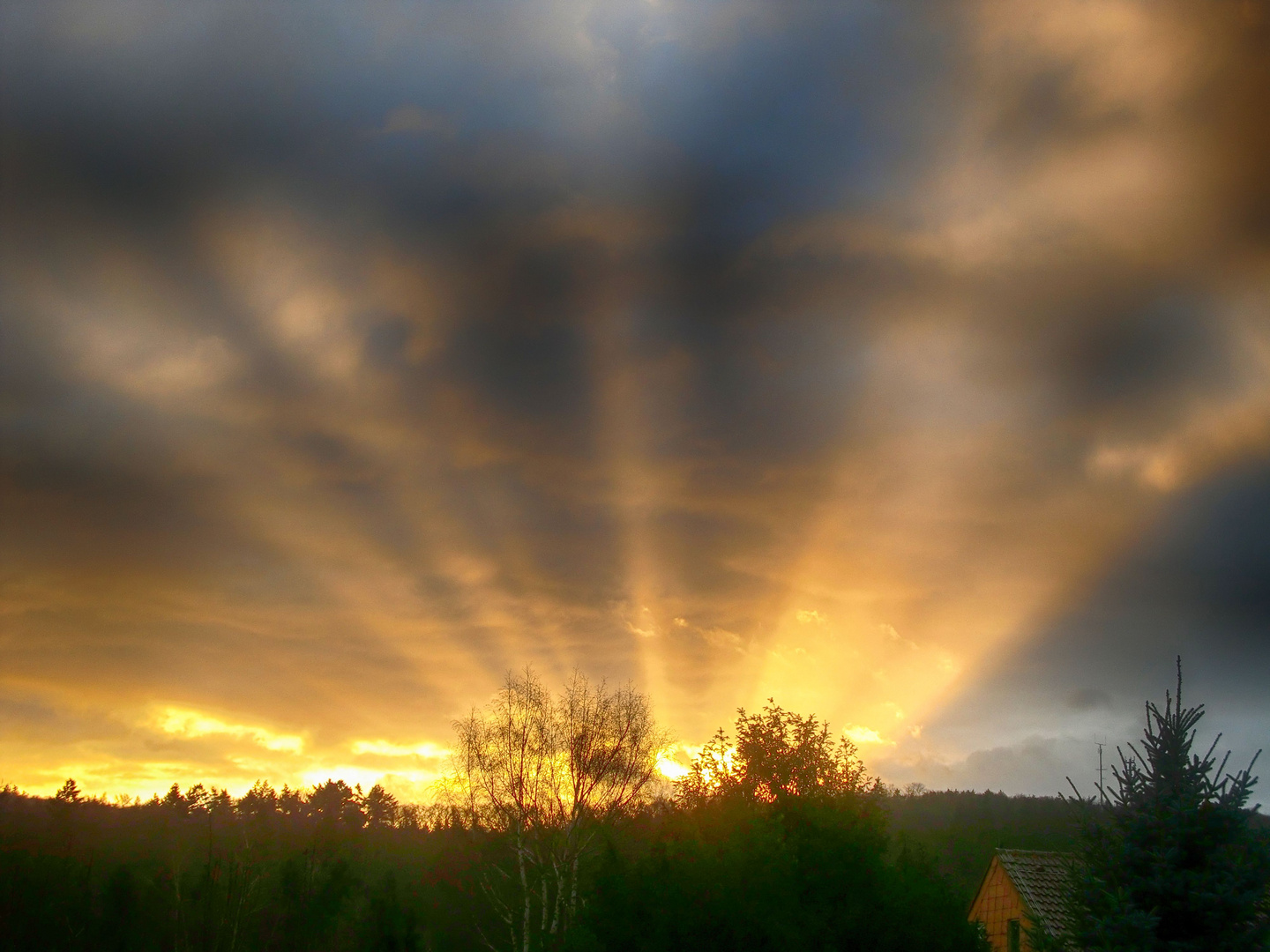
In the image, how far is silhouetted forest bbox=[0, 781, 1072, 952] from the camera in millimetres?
22734

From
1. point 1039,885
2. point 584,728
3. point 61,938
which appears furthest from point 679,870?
Answer: point 61,938

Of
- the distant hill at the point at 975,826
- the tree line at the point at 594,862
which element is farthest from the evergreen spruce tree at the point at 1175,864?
the distant hill at the point at 975,826

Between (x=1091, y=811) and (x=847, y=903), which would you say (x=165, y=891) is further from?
(x=1091, y=811)

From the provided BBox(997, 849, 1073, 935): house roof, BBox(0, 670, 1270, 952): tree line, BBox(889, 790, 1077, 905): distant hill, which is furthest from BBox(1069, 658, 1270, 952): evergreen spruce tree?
BBox(889, 790, 1077, 905): distant hill

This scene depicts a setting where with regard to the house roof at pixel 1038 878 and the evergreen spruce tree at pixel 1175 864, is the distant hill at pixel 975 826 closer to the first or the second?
the house roof at pixel 1038 878

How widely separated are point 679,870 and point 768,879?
236cm

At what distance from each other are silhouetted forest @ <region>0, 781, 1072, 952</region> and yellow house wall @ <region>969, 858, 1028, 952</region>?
197 inches

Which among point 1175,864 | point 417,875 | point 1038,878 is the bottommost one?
point 417,875

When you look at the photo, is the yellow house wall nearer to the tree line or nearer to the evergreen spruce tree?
the tree line

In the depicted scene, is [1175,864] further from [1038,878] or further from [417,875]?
[417,875]

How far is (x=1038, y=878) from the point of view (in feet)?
152

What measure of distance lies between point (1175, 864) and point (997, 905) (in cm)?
3665

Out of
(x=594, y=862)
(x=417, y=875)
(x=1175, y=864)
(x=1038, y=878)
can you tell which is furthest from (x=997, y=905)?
(x=417, y=875)

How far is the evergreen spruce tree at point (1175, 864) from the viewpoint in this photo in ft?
50.3
